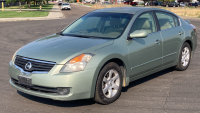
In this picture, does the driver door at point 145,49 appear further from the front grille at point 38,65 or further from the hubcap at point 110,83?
the front grille at point 38,65

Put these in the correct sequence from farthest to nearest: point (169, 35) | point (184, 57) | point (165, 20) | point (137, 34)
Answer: point (184, 57), point (165, 20), point (169, 35), point (137, 34)

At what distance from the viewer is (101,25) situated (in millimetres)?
5711

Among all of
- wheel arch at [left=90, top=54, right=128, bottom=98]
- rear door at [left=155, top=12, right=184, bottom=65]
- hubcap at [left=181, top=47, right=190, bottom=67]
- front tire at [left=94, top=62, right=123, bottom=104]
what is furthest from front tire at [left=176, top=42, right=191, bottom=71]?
front tire at [left=94, top=62, right=123, bottom=104]

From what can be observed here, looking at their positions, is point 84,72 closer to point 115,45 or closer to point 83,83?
point 83,83

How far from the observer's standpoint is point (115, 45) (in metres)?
4.87

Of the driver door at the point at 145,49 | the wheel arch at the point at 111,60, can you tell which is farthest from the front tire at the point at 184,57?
the wheel arch at the point at 111,60

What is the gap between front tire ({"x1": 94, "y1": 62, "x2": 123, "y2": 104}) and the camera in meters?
4.52

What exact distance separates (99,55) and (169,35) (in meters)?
2.34

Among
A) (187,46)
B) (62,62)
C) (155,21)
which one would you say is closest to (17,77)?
(62,62)

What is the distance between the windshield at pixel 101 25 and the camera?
5387 mm

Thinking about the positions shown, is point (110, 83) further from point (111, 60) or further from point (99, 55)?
point (99, 55)

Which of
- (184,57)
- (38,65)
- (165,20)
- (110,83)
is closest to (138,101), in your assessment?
(110,83)

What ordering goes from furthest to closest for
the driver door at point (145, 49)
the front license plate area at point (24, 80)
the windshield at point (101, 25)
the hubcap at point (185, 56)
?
1. the hubcap at point (185, 56)
2. the windshield at point (101, 25)
3. the driver door at point (145, 49)
4. the front license plate area at point (24, 80)

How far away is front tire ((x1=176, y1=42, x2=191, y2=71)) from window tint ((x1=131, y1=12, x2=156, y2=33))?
1.25 meters
